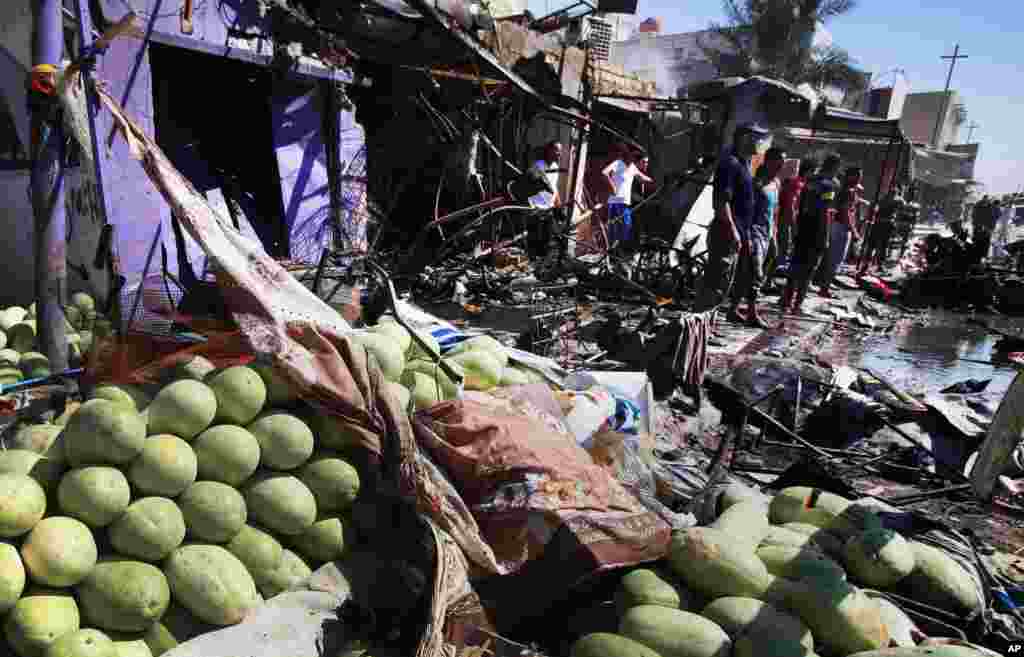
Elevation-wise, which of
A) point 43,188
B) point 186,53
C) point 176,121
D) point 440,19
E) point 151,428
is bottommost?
point 151,428

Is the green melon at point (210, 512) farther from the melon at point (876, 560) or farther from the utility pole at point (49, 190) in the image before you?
the melon at point (876, 560)

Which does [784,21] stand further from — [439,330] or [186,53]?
[439,330]

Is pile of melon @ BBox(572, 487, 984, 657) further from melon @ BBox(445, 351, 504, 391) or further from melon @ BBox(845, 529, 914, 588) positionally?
melon @ BBox(445, 351, 504, 391)

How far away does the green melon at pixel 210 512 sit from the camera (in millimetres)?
1959

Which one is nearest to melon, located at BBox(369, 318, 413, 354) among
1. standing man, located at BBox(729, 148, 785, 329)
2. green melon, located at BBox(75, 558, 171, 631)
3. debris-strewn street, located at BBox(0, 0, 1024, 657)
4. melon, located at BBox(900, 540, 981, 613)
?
debris-strewn street, located at BBox(0, 0, 1024, 657)

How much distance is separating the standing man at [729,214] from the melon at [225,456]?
19.5ft

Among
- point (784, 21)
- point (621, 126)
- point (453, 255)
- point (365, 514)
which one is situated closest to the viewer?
point (365, 514)

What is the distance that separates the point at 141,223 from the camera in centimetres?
516

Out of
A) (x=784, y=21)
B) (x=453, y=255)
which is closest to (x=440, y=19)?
(x=453, y=255)

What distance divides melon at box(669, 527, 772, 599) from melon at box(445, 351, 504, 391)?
1.12m

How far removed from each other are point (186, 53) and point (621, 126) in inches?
405

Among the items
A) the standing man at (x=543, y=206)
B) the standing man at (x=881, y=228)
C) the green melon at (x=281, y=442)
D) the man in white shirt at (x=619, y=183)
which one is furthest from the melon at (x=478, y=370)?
the standing man at (x=881, y=228)

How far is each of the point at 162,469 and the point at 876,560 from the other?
245cm

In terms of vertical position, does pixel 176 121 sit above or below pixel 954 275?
above
